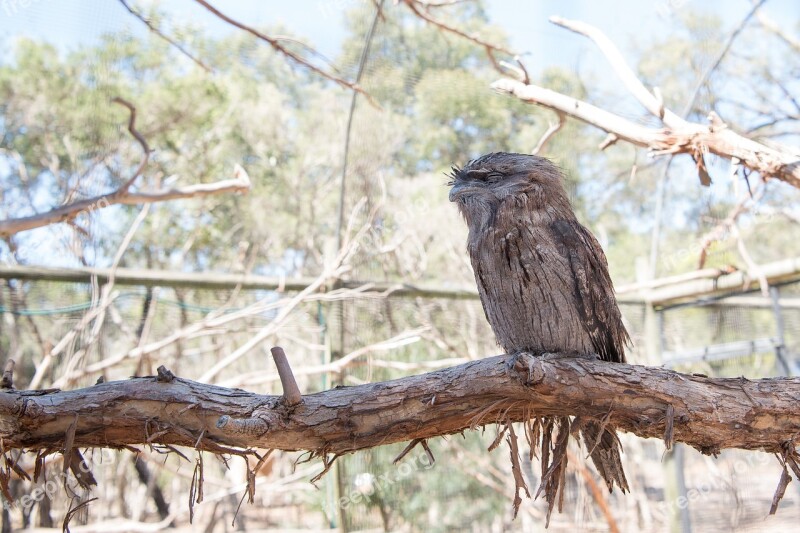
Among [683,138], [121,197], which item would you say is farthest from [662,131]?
[121,197]

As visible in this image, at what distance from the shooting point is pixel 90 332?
3812 mm

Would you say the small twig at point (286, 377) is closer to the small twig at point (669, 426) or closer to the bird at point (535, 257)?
the bird at point (535, 257)

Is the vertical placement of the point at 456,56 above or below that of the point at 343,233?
above

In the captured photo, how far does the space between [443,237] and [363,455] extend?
9.87ft

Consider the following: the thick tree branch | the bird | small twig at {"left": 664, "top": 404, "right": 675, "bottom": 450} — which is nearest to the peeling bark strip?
small twig at {"left": 664, "top": 404, "right": 675, "bottom": 450}

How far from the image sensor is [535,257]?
7.14 ft

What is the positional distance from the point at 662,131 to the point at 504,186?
3.93ft

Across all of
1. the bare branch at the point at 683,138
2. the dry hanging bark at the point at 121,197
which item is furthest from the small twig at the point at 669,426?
the dry hanging bark at the point at 121,197

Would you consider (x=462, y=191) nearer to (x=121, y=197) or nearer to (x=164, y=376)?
(x=164, y=376)

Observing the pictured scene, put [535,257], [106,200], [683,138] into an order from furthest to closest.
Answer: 1. [106,200]
2. [683,138]
3. [535,257]

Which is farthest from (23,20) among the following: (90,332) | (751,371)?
(751,371)

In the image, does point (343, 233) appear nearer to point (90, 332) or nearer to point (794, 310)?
point (90, 332)

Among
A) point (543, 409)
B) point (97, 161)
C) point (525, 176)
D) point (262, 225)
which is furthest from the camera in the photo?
point (262, 225)

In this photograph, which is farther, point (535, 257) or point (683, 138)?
point (683, 138)
